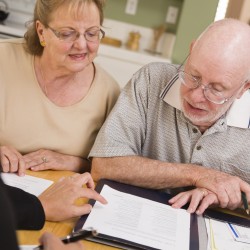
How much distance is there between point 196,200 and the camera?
3.90 feet

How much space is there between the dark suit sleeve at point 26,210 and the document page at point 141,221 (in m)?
0.11

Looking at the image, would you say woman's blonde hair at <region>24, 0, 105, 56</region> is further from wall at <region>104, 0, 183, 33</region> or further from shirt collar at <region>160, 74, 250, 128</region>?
wall at <region>104, 0, 183, 33</region>

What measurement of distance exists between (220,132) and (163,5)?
2576mm

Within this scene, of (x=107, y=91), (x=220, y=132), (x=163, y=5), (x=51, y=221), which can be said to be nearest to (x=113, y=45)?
(x=163, y=5)

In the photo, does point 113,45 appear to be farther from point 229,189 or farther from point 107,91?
point 229,189

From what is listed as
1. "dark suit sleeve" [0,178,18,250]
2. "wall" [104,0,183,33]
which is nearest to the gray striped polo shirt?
"dark suit sleeve" [0,178,18,250]

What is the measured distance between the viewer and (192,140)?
144cm

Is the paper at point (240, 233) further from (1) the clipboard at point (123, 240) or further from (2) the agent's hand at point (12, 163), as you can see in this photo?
(2) the agent's hand at point (12, 163)

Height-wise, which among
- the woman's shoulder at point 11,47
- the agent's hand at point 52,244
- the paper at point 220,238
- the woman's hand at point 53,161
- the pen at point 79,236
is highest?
the woman's shoulder at point 11,47

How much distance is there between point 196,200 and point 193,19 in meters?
2.42

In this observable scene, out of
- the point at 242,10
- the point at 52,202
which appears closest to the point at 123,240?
the point at 52,202

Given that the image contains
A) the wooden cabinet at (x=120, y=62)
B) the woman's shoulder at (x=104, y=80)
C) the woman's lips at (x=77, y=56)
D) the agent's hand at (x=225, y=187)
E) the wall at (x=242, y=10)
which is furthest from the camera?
the wooden cabinet at (x=120, y=62)

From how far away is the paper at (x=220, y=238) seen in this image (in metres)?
1.01

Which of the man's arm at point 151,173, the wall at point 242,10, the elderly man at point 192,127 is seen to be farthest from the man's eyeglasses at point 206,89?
the wall at point 242,10
